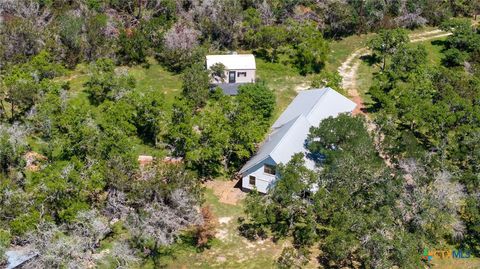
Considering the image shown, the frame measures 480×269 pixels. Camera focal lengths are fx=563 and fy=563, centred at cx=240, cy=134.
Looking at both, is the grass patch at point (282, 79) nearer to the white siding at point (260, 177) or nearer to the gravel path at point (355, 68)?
the gravel path at point (355, 68)

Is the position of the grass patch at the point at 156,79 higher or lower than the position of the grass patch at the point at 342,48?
lower

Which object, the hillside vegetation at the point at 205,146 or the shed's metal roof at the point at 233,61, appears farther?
the shed's metal roof at the point at 233,61

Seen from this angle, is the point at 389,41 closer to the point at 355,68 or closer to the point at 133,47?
the point at 355,68

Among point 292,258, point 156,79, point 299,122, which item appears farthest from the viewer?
point 156,79

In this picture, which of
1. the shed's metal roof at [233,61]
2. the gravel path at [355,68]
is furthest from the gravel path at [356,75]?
the shed's metal roof at [233,61]

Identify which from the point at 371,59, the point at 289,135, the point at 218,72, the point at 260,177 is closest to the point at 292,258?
the point at 260,177

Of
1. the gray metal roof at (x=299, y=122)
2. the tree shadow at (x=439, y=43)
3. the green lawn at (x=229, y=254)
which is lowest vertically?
the green lawn at (x=229, y=254)

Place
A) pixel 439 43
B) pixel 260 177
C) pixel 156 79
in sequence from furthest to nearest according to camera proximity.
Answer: pixel 439 43, pixel 156 79, pixel 260 177

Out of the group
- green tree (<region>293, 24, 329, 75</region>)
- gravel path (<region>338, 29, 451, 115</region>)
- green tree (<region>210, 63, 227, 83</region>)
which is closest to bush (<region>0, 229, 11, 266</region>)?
green tree (<region>210, 63, 227, 83</region>)

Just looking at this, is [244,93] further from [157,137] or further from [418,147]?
[418,147]
